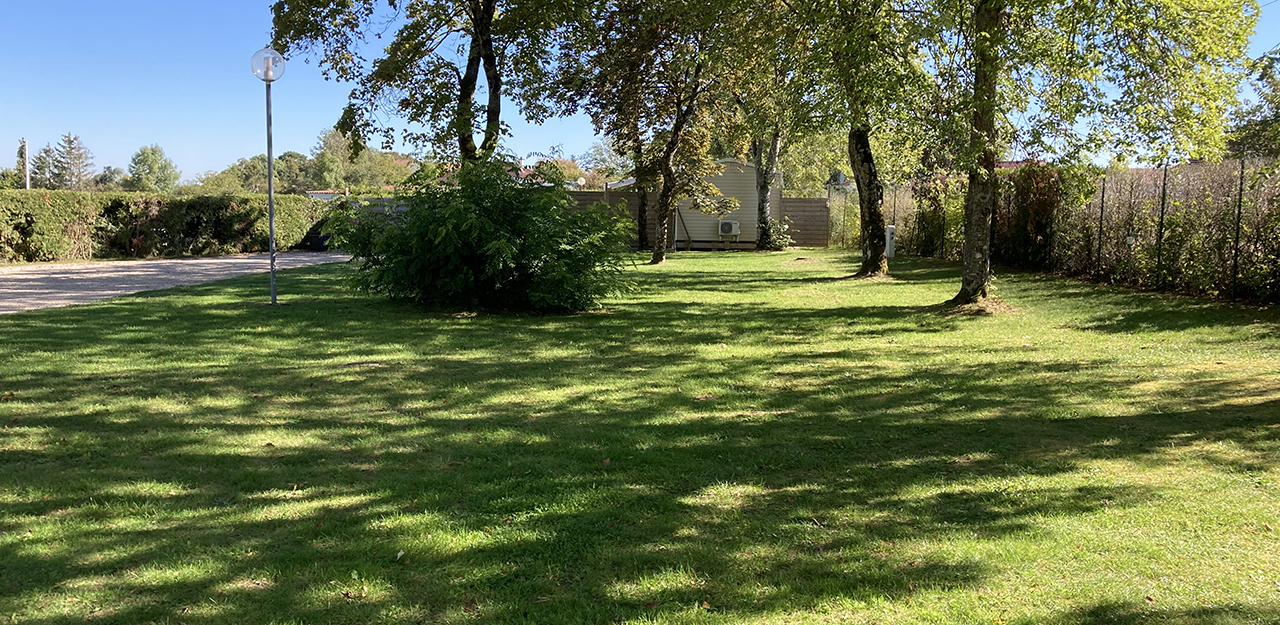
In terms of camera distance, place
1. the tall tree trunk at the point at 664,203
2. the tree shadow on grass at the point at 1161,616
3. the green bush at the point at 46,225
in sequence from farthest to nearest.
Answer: the tall tree trunk at the point at 664,203 → the green bush at the point at 46,225 → the tree shadow on grass at the point at 1161,616

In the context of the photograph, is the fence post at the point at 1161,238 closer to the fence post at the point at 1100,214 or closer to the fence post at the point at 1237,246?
the fence post at the point at 1237,246

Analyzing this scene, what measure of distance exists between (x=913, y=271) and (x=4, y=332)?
16.5 meters

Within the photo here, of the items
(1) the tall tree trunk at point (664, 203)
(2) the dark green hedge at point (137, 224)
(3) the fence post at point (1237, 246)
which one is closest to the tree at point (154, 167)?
(2) the dark green hedge at point (137, 224)

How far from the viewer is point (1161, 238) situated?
12477 millimetres

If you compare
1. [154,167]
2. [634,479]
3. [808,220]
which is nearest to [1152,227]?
[634,479]

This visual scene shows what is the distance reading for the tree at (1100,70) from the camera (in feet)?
32.1

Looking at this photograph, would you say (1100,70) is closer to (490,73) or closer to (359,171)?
(490,73)

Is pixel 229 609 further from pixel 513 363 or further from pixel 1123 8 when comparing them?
pixel 1123 8

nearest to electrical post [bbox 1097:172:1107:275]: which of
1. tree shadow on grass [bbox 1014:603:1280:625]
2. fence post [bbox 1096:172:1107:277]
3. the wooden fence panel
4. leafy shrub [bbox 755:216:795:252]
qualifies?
fence post [bbox 1096:172:1107:277]

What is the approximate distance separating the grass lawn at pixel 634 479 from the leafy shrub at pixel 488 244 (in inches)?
79.7

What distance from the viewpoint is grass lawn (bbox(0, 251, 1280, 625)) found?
296cm

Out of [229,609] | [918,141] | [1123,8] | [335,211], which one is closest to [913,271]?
[918,141]

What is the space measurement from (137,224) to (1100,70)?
23706mm

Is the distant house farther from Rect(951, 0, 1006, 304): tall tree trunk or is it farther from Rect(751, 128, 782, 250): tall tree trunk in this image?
Rect(951, 0, 1006, 304): tall tree trunk
